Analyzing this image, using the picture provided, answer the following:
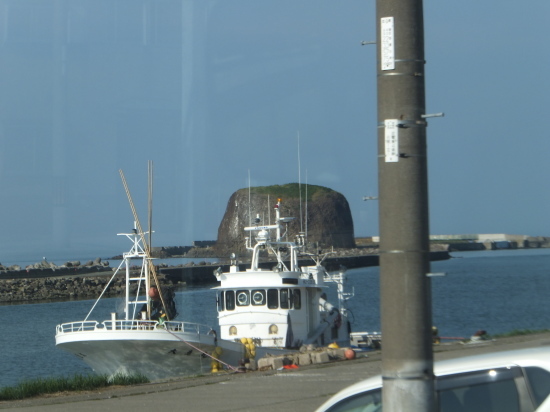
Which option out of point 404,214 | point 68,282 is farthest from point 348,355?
point 68,282

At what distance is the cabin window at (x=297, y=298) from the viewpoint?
21188mm

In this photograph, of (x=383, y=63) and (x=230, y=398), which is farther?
(x=230, y=398)

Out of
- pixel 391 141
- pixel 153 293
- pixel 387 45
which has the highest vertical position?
pixel 387 45

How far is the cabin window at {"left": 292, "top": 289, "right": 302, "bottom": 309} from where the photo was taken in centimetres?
2119

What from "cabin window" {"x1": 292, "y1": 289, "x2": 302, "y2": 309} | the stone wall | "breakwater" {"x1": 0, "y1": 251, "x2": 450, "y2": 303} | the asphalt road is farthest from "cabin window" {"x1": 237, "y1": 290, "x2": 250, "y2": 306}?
the stone wall

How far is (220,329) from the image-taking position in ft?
71.6

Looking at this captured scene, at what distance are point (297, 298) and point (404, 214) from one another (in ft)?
59.4

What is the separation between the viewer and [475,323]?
3991cm

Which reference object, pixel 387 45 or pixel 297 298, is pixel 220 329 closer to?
pixel 297 298

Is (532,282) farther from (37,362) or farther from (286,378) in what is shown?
(286,378)

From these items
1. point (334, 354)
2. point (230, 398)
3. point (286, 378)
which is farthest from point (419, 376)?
point (334, 354)

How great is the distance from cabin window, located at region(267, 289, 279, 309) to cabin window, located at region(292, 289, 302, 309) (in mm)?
460

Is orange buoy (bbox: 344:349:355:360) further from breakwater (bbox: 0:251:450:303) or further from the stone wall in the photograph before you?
the stone wall

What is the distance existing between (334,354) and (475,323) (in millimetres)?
27175
